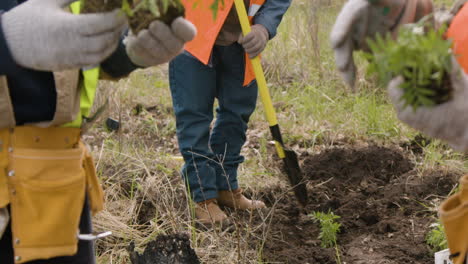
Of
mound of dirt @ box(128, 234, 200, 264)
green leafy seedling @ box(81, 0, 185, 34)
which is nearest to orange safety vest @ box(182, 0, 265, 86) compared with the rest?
mound of dirt @ box(128, 234, 200, 264)

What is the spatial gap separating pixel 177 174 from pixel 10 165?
2.26 meters

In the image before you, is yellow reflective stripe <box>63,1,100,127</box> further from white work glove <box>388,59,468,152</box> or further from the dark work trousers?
white work glove <box>388,59,468,152</box>

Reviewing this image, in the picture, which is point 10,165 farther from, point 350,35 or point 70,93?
point 350,35

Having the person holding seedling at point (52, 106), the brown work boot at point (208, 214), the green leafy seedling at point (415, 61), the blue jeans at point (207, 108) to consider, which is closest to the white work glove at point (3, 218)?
the person holding seedling at point (52, 106)

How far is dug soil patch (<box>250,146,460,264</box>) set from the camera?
A: 10.3 ft

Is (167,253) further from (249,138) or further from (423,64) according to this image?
(249,138)

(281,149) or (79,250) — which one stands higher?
(79,250)

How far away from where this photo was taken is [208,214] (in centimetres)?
348

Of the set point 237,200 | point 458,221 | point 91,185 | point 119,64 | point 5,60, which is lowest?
A: point 237,200

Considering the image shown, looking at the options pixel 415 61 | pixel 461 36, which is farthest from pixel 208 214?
pixel 415 61

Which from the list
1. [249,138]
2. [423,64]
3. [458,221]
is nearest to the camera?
[423,64]

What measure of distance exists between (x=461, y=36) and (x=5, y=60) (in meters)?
1.18

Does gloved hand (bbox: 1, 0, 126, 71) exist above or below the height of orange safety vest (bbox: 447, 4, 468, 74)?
above

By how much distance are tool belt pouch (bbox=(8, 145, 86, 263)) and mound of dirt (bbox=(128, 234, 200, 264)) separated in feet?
2.93
